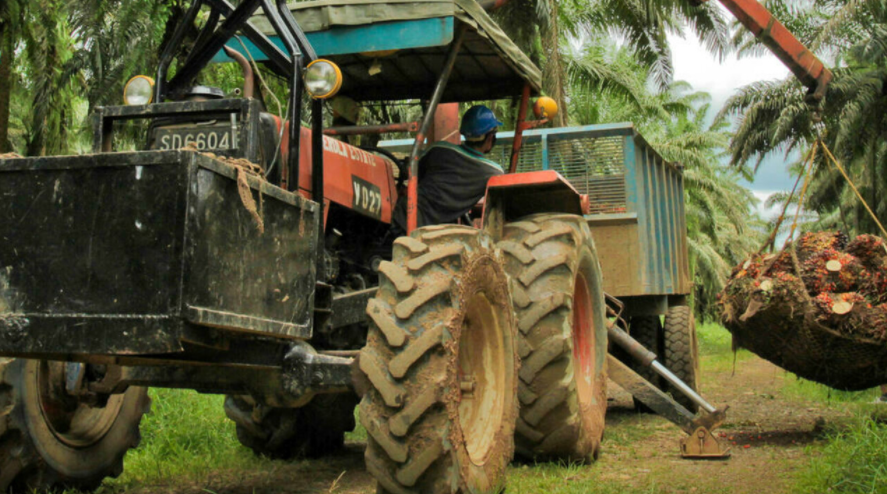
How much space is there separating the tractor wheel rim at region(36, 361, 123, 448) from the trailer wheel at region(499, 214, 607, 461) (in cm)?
231

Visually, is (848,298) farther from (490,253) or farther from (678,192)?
(678,192)

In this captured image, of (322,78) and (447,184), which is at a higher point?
(322,78)

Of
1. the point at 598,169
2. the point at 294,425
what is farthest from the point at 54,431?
the point at 598,169

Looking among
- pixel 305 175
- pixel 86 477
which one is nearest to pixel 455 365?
pixel 305 175

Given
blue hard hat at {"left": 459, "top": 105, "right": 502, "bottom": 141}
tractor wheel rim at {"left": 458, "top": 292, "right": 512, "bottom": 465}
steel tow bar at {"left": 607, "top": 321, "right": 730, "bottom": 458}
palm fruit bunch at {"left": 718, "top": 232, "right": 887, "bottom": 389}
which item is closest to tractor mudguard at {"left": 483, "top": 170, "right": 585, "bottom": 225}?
blue hard hat at {"left": 459, "top": 105, "right": 502, "bottom": 141}

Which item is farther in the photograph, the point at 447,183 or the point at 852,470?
the point at 447,183

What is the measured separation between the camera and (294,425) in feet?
19.7

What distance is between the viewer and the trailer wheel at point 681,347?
28.9 feet

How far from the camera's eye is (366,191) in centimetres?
518

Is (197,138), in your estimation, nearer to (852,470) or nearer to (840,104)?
(852,470)

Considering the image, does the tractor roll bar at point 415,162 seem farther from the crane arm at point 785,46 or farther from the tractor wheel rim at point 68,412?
the crane arm at point 785,46

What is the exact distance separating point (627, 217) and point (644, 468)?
10.7 feet

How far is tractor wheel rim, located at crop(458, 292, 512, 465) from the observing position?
4578 mm

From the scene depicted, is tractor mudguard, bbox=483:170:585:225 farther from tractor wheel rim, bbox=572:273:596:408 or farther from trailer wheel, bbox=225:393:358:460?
trailer wheel, bbox=225:393:358:460
